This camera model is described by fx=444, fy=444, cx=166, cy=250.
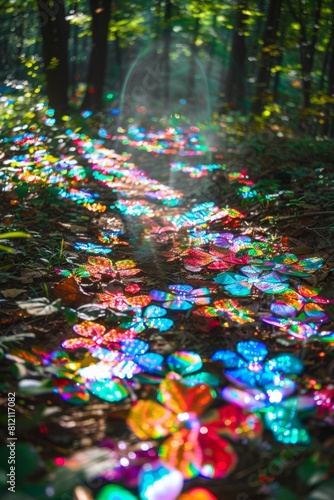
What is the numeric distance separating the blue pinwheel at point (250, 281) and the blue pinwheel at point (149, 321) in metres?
0.34

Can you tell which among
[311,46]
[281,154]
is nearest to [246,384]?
[281,154]

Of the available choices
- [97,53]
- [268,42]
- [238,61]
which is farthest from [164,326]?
[238,61]

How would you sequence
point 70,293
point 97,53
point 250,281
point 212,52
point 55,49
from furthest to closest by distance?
point 212,52 → point 97,53 → point 55,49 → point 250,281 → point 70,293

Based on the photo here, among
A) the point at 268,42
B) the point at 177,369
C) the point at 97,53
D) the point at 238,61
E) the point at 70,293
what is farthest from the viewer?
the point at 238,61

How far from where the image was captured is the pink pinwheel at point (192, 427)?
100 cm

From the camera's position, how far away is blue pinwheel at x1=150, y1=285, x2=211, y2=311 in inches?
68.7

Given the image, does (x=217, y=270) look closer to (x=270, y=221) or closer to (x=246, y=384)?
(x=270, y=221)

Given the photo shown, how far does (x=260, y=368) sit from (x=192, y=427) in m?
0.39

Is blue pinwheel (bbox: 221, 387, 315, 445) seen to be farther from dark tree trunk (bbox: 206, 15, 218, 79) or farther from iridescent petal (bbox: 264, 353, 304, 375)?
dark tree trunk (bbox: 206, 15, 218, 79)

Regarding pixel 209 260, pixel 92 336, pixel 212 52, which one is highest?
pixel 92 336

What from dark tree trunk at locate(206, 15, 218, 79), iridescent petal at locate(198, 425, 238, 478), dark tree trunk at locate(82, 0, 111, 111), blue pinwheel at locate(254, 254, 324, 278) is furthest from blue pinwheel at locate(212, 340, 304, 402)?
dark tree trunk at locate(206, 15, 218, 79)

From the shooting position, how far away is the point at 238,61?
8.02 metres

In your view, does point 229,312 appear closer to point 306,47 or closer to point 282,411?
point 282,411

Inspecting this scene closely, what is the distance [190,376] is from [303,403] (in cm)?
34
